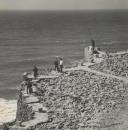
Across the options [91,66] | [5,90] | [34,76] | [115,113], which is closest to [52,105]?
[115,113]

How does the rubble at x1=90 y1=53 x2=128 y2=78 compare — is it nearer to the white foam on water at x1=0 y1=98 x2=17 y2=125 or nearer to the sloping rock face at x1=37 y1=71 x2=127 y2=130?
the sloping rock face at x1=37 y1=71 x2=127 y2=130

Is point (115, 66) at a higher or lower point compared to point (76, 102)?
higher

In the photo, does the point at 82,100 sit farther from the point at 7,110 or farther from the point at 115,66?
the point at 7,110

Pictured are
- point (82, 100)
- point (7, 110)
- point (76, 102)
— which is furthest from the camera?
point (7, 110)

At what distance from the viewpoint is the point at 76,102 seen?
70.9 ft

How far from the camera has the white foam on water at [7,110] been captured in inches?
1222

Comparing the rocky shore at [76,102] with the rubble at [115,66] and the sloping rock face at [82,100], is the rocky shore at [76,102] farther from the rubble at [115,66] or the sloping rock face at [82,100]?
the rubble at [115,66]

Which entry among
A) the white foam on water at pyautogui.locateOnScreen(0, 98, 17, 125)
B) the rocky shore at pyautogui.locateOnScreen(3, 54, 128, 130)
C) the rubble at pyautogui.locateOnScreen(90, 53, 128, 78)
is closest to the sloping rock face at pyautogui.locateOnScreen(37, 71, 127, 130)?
the rocky shore at pyautogui.locateOnScreen(3, 54, 128, 130)

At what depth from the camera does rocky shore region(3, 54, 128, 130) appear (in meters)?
17.9

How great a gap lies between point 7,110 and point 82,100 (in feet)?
44.8

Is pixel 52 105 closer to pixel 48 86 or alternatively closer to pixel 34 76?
pixel 48 86

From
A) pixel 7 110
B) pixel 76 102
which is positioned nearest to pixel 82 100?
pixel 76 102

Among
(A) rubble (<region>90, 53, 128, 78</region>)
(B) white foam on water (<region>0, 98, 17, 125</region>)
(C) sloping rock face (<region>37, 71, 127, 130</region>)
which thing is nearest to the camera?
(C) sloping rock face (<region>37, 71, 127, 130</region>)

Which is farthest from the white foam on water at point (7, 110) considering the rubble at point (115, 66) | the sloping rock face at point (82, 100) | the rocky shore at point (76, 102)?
the rubble at point (115, 66)
